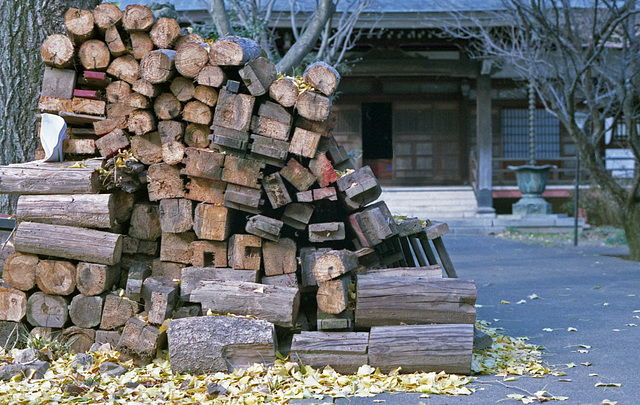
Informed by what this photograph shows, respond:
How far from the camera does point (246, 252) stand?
4.88m

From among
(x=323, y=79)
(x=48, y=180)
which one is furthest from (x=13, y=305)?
(x=323, y=79)

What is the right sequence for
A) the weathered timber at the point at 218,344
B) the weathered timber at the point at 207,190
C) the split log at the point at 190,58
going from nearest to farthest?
the weathered timber at the point at 218,344
the split log at the point at 190,58
the weathered timber at the point at 207,190

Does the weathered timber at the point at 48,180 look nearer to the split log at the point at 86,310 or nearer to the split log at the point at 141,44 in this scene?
the split log at the point at 86,310

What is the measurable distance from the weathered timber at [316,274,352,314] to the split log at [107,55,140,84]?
2230 mm

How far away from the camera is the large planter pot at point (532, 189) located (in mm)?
17172

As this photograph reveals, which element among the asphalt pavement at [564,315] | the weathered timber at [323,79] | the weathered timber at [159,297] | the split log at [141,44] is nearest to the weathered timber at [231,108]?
the weathered timber at [323,79]

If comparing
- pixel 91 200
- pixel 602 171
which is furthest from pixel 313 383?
pixel 602 171

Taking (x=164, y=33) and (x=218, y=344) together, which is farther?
(x=164, y=33)

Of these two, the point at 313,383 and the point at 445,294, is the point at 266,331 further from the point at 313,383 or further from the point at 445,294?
the point at 445,294

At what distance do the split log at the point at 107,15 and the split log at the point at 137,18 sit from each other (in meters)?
0.12

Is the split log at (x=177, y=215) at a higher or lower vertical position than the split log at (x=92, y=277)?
higher

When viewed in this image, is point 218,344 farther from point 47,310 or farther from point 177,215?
point 47,310

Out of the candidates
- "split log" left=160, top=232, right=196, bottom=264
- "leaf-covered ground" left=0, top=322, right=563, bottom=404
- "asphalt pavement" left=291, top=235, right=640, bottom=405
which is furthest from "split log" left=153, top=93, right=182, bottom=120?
"asphalt pavement" left=291, top=235, right=640, bottom=405

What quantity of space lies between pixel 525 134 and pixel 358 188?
53.3 ft
